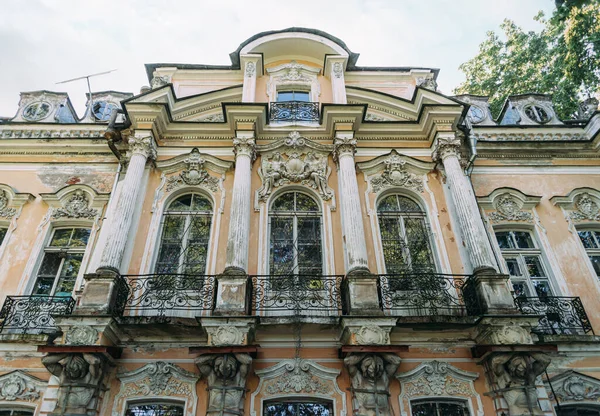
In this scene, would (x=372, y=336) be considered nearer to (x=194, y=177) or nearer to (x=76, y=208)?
(x=194, y=177)

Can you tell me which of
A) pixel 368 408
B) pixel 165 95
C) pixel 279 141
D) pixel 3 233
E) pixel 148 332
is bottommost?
pixel 368 408

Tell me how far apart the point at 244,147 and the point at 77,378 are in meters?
5.25

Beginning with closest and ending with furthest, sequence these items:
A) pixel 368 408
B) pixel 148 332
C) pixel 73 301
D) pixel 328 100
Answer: pixel 368 408, pixel 148 332, pixel 73 301, pixel 328 100

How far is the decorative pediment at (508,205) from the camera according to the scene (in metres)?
9.32

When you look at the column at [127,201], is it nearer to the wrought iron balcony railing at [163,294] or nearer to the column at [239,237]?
the wrought iron balcony railing at [163,294]

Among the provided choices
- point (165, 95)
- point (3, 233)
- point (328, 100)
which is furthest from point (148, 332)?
point (328, 100)

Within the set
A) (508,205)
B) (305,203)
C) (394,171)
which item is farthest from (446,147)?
(305,203)

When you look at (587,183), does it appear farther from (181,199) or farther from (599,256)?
(181,199)

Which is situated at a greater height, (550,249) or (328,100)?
(328,100)

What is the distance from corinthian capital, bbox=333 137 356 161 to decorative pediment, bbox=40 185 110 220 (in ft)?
16.9

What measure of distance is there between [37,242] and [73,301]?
2.02m

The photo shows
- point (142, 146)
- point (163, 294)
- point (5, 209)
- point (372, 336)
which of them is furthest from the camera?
point (5, 209)

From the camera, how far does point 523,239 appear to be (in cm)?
923

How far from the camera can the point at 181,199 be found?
363 inches
